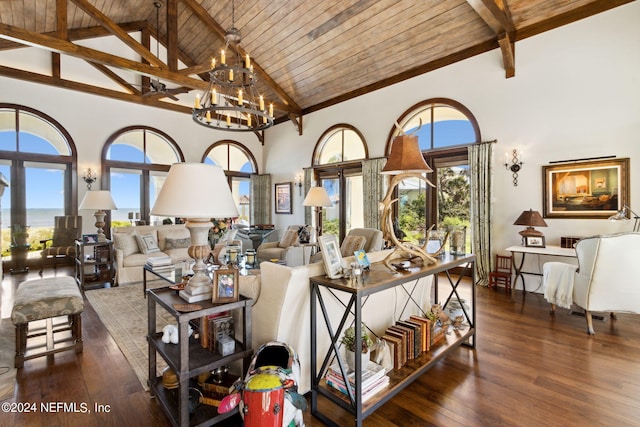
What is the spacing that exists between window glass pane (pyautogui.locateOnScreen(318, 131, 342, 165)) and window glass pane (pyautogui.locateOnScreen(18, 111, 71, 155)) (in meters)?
5.93

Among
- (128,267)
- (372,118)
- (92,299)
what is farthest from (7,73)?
(372,118)

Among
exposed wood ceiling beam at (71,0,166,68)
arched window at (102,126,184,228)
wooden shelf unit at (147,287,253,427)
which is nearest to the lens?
wooden shelf unit at (147,287,253,427)

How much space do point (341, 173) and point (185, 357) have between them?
6.39 m

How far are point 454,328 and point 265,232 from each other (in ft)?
18.8

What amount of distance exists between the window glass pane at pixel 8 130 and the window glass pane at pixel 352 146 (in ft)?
23.3

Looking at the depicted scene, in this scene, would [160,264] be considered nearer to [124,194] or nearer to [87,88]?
[124,194]

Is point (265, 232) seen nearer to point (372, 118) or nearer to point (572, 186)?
point (372, 118)

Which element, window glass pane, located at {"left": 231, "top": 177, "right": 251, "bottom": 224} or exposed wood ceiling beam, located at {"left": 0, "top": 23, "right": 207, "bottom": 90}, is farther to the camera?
window glass pane, located at {"left": 231, "top": 177, "right": 251, "bottom": 224}

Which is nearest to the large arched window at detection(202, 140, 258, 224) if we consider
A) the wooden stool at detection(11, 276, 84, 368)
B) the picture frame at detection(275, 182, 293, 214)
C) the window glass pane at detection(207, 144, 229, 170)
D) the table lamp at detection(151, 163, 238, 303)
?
the window glass pane at detection(207, 144, 229, 170)

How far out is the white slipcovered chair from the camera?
9.68 feet

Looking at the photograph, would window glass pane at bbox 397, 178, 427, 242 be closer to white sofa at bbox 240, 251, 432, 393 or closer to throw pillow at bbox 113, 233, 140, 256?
white sofa at bbox 240, 251, 432, 393

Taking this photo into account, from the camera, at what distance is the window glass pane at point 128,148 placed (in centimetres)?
741

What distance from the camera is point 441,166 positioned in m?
5.78

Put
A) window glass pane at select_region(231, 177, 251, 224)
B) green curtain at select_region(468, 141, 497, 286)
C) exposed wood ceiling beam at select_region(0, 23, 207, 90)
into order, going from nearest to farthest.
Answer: exposed wood ceiling beam at select_region(0, 23, 207, 90), green curtain at select_region(468, 141, 497, 286), window glass pane at select_region(231, 177, 251, 224)
